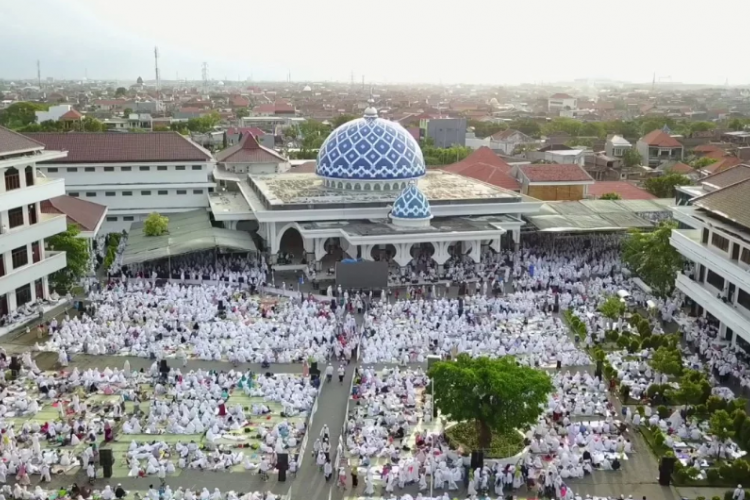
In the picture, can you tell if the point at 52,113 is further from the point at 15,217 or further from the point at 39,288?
the point at 15,217

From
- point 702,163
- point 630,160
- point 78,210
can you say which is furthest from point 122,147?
point 630,160

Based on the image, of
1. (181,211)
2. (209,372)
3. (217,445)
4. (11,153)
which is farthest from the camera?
(181,211)

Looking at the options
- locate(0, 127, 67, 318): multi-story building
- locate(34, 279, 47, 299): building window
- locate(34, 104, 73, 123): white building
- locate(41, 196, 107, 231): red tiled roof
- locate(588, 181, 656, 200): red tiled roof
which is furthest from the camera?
locate(34, 104, 73, 123): white building

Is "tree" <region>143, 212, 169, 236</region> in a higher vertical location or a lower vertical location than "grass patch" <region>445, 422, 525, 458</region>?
higher

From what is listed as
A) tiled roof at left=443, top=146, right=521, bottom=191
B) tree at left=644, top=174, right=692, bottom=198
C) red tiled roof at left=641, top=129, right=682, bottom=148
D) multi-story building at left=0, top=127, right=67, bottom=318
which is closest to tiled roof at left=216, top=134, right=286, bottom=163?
tiled roof at left=443, top=146, right=521, bottom=191

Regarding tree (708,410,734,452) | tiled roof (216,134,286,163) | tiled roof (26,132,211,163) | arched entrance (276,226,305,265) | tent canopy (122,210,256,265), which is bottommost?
arched entrance (276,226,305,265)

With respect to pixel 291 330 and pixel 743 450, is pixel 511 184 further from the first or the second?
pixel 743 450

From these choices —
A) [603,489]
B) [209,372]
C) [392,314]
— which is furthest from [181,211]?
[603,489]

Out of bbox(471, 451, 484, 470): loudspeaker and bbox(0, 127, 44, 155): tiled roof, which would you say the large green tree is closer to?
bbox(471, 451, 484, 470): loudspeaker
